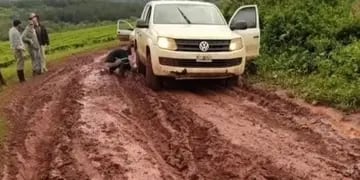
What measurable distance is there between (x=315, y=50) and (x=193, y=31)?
3.19 m

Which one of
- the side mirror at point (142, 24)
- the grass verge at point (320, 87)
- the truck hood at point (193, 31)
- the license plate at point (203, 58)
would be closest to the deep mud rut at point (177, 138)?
the grass verge at point (320, 87)

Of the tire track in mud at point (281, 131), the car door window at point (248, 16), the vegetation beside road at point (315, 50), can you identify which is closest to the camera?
the tire track in mud at point (281, 131)

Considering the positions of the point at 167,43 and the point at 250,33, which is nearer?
the point at 167,43

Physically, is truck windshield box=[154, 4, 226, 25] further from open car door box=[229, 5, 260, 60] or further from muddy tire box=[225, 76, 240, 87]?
muddy tire box=[225, 76, 240, 87]

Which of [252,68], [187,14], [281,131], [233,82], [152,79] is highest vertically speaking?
[187,14]

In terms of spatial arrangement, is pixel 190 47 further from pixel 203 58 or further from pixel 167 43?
pixel 167 43

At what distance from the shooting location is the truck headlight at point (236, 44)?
38.9 feet

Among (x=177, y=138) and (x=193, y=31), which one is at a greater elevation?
(x=193, y=31)

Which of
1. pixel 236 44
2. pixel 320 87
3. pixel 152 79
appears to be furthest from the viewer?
pixel 152 79

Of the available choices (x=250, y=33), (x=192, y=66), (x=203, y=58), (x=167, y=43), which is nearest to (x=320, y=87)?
(x=203, y=58)

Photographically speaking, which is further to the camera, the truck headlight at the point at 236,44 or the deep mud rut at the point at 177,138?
the truck headlight at the point at 236,44

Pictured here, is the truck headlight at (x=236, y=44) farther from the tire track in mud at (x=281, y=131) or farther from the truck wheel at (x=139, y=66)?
the truck wheel at (x=139, y=66)

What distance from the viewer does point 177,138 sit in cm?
802

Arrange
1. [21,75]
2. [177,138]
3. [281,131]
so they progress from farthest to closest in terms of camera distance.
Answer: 1. [21,75]
2. [281,131]
3. [177,138]
